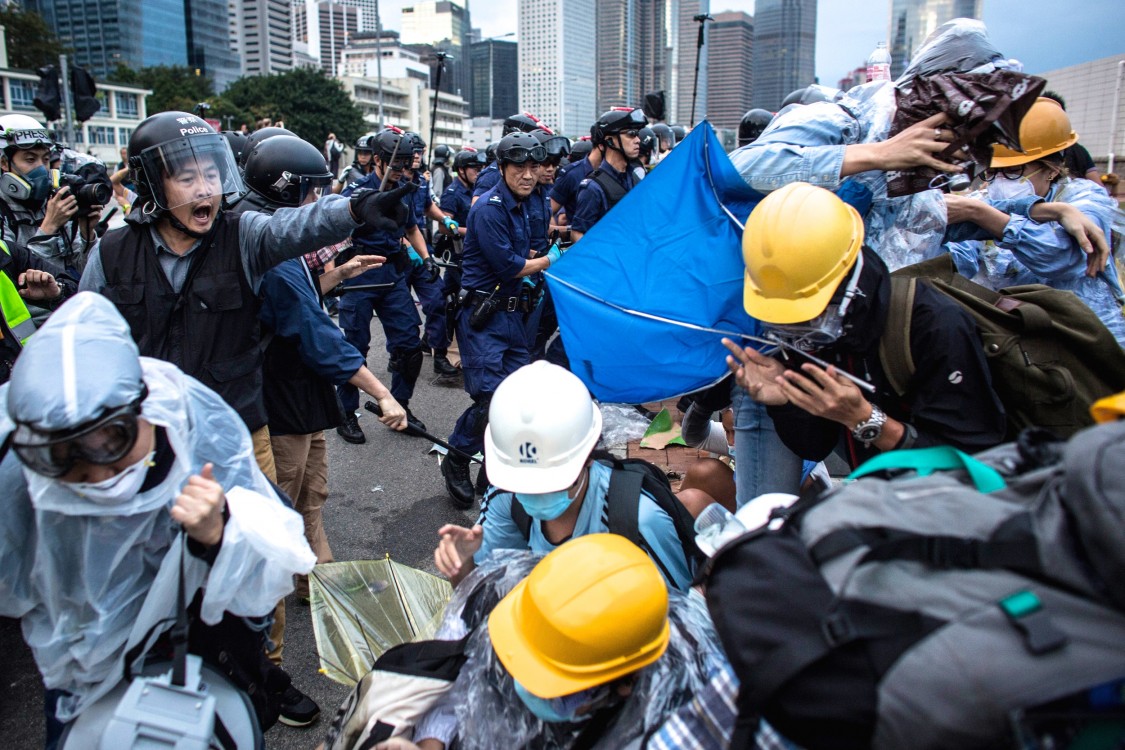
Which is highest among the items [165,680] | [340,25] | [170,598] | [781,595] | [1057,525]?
[340,25]

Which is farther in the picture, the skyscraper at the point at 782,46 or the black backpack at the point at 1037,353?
the skyscraper at the point at 782,46

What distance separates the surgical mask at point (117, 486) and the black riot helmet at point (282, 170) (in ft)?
7.09

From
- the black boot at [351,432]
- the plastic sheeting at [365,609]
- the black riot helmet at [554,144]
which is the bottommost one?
the black boot at [351,432]

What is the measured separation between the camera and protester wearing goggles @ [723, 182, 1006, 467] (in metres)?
1.82

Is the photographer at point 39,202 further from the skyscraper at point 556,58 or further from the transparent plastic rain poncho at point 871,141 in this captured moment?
the skyscraper at point 556,58

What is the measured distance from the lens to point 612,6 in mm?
99312

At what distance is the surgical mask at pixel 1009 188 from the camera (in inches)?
124

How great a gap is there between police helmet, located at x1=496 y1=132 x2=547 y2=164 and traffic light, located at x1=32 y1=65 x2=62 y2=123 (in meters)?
6.43

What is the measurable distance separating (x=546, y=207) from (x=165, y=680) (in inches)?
179

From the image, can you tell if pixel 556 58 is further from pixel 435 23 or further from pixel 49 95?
pixel 49 95

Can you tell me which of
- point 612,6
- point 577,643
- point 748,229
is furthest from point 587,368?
point 612,6

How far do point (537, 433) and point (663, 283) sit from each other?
74 cm

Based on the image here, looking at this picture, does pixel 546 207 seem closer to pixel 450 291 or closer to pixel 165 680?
pixel 450 291

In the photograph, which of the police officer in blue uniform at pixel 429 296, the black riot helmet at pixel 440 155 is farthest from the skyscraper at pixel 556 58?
the police officer in blue uniform at pixel 429 296
